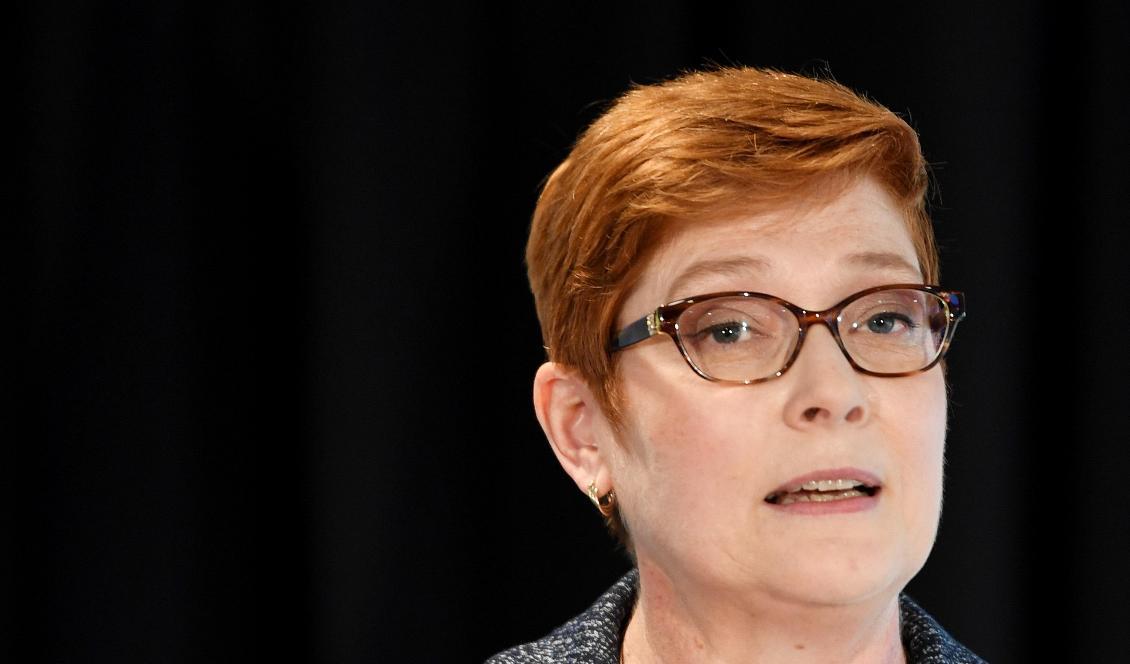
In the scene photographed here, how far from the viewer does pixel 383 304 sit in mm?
1831

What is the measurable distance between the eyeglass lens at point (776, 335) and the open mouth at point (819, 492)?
4.0 inches

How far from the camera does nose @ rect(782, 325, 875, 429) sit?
118 centimetres

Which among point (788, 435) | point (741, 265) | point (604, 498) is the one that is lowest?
point (604, 498)

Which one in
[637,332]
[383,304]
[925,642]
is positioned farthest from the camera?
[383,304]

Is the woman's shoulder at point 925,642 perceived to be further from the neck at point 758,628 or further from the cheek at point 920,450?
the cheek at point 920,450

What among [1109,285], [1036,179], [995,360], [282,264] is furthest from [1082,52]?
[282,264]

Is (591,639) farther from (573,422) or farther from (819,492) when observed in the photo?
(819,492)

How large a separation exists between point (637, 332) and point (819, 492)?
0.22 meters

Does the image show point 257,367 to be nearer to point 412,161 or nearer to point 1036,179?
point 412,161

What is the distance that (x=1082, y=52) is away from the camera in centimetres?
179

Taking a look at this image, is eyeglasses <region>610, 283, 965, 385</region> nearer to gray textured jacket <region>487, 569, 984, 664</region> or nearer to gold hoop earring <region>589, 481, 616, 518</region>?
gold hoop earring <region>589, 481, 616, 518</region>

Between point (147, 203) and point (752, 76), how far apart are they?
2.77 ft

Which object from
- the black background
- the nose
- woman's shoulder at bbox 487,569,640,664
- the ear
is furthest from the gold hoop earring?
the black background

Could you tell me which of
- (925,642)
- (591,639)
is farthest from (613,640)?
(925,642)
